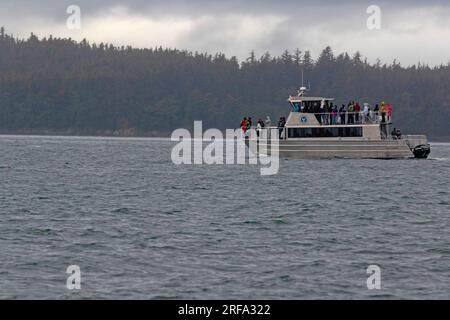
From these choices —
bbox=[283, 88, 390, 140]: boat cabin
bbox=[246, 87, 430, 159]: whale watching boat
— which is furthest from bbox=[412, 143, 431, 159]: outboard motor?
bbox=[283, 88, 390, 140]: boat cabin

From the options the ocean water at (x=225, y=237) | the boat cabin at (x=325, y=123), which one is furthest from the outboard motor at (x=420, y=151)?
the ocean water at (x=225, y=237)

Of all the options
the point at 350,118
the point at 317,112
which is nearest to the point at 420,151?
the point at 350,118

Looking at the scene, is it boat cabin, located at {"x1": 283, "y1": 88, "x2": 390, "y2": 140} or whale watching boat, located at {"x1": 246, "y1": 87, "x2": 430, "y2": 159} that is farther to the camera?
whale watching boat, located at {"x1": 246, "y1": 87, "x2": 430, "y2": 159}

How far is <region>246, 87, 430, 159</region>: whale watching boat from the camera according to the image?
9012 cm

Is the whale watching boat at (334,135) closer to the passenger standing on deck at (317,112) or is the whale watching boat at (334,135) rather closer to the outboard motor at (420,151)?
the passenger standing on deck at (317,112)

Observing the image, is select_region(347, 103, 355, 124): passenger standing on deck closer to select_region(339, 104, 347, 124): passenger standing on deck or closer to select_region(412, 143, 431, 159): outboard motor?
select_region(339, 104, 347, 124): passenger standing on deck

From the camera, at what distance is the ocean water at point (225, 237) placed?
28.7 meters

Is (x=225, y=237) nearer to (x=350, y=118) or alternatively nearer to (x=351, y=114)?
(x=350, y=118)

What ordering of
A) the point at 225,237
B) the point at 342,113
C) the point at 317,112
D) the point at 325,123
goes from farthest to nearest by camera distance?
1. the point at 317,112
2. the point at 325,123
3. the point at 342,113
4. the point at 225,237

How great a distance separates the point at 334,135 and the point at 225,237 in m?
53.6

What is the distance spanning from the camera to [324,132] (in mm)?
90938

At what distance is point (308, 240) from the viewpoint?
125 ft

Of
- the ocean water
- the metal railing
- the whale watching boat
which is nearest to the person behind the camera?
the ocean water
